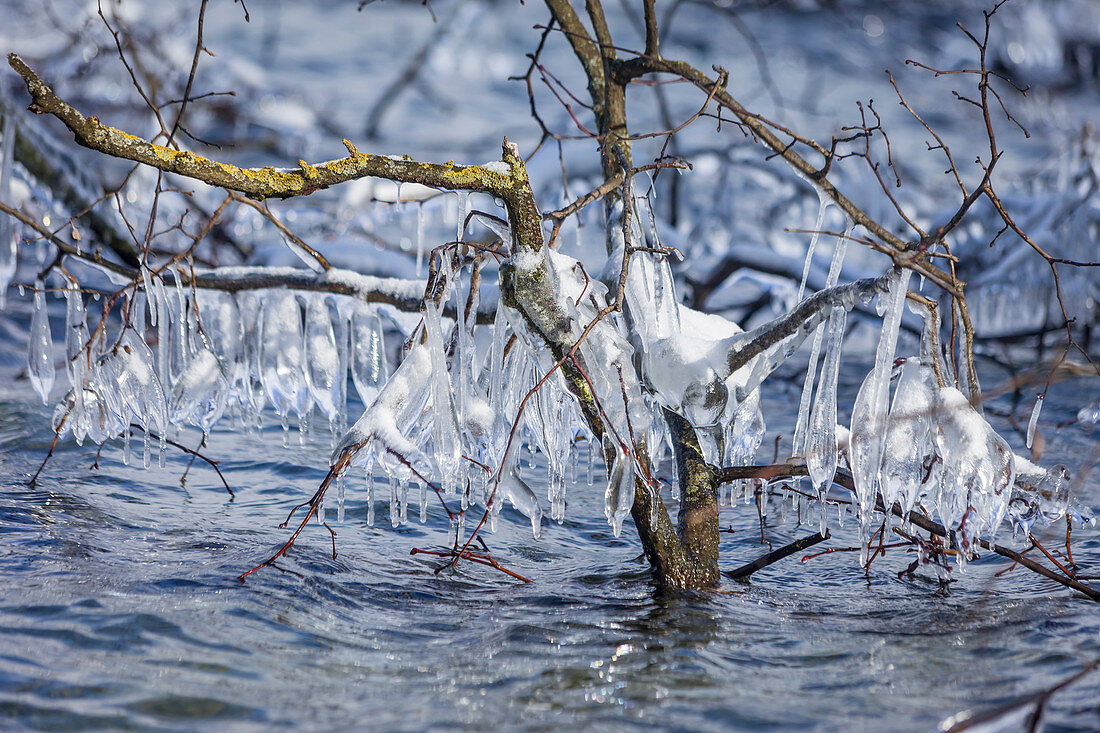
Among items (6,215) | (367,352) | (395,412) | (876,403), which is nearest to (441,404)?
(395,412)

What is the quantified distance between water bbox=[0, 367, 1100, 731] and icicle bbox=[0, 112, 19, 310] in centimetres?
163

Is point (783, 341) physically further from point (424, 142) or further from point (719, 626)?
point (424, 142)

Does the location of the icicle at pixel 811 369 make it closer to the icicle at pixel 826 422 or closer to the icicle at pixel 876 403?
the icicle at pixel 826 422

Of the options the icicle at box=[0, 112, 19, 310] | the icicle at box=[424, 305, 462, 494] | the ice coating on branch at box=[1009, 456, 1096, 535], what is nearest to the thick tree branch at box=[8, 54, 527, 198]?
the icicle at box=[424, 305, 462, 494]

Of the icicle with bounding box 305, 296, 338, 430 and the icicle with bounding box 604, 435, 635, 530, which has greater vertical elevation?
the icicle with bounding box 305, 296, 338, 430

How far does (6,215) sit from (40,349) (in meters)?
1.66

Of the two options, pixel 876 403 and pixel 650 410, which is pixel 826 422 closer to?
pixel 876 403

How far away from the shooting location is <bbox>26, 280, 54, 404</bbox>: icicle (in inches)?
125

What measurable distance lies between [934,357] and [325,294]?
1.89 meters

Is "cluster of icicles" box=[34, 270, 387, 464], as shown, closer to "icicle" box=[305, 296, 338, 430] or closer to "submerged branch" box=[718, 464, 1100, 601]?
"icicle" box=[305, 296, 338, 430]

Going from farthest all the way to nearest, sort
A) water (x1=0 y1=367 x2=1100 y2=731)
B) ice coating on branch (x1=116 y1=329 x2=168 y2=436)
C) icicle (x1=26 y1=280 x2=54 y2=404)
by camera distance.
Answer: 1. icicle (x1=26 y1=280 x2=54 y2=404)
2. ice coating on branch (x1=116 y1=329 x2=168 y2=436)
3. water (x1=0 y1=367 x2=1100 y2=731)

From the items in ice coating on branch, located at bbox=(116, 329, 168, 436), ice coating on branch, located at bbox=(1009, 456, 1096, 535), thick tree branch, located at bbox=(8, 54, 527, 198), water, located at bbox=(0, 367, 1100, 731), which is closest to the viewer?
thick tree branch, located at bbox=(8, 54, 527, 198)

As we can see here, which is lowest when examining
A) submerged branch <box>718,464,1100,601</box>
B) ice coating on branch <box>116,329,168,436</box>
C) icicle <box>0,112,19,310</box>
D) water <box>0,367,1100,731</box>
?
water <box>0,367,1100,731</box>

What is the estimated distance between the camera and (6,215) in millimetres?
4527
